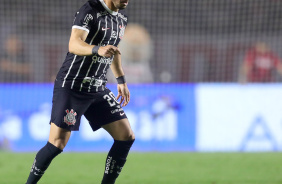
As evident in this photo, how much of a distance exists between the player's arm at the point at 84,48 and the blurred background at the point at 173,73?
220 inches

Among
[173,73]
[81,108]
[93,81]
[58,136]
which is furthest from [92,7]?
[173,73]

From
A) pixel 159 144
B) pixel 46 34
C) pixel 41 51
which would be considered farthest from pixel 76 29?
pixel 46 34

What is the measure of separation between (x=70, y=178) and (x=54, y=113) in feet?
6.72

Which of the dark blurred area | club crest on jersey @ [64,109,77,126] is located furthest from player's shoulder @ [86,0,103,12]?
the dark blurred area

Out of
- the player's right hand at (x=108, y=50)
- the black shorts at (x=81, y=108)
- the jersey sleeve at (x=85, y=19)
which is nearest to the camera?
the player's right hand at (x=108, y=50)

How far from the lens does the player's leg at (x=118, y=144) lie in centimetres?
597

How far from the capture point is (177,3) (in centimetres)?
1364

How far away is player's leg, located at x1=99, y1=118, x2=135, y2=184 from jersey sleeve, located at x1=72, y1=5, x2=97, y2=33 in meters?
1.01

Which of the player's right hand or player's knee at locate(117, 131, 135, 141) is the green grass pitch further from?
the player's right hand

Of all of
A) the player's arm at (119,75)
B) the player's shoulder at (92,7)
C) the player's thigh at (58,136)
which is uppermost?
the player's shoulder at (92,7)

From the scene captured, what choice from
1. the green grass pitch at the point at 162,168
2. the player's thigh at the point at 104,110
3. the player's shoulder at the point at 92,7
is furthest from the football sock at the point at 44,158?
the green grass pitch at the point at 162,168

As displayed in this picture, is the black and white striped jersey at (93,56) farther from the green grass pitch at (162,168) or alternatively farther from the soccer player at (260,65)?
the soccer player at (260,65)

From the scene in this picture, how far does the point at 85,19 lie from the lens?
5.40m

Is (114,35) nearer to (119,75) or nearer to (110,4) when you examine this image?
(110,4)
